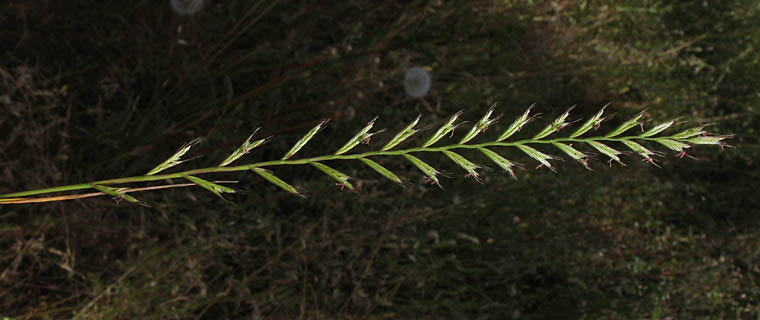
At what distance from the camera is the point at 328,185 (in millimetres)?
3049

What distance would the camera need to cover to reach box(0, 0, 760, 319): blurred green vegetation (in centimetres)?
264

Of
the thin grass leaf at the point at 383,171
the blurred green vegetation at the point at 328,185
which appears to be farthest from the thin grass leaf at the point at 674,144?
the blurred green vegetation at the point at 328,185

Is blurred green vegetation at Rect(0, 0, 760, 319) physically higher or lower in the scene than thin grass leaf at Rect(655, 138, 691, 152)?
lower

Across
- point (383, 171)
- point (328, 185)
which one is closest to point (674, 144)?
point (383, 171)

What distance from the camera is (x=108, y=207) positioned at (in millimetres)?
2670

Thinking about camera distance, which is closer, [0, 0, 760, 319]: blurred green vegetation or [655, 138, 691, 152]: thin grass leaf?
[655, 138, 691, 152]: thin grass leaf

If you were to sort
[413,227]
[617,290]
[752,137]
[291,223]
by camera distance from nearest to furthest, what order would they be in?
[291,223], [413,227], [617,290], [752,137]

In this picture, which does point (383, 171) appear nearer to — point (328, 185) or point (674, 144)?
point (674, 144)

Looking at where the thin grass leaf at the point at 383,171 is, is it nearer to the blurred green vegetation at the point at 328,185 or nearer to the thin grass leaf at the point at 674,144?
the thin grass leaf at the point at 674,144

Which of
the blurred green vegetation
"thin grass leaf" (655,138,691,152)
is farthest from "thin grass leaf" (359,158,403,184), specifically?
the blurred green vegetation

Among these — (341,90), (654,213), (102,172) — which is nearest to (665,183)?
(654,213)

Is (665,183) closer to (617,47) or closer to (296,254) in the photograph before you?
(617,47)

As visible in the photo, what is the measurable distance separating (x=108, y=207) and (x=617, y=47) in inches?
145

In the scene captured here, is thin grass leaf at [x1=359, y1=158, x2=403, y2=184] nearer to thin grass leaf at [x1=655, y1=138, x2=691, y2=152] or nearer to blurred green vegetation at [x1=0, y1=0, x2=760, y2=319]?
thin grass leaf at [x1=655, y1=138, x2=691, y2=152]
